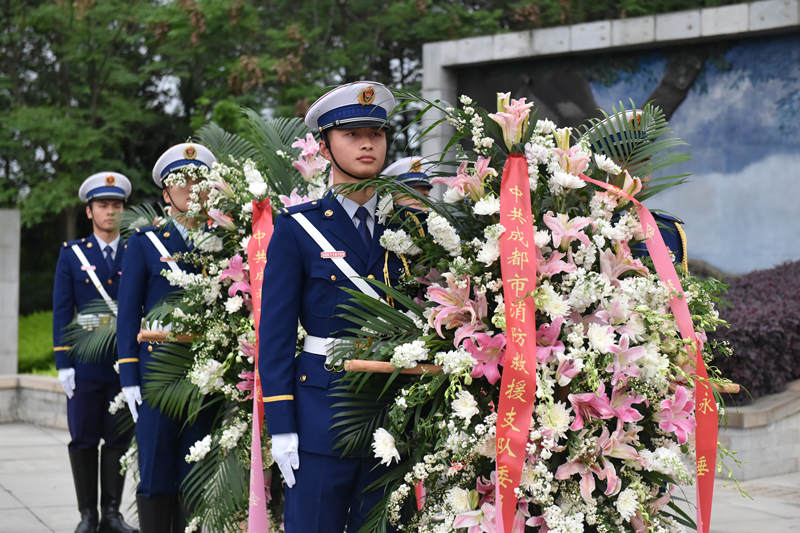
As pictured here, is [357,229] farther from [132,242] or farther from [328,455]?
[132,242]

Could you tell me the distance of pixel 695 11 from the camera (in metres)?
10.2

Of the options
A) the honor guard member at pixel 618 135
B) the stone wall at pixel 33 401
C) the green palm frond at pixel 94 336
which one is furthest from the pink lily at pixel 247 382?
the stone wall at pixel 33 401

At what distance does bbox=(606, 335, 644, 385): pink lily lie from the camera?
2.65 meters

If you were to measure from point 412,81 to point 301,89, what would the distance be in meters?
3.29

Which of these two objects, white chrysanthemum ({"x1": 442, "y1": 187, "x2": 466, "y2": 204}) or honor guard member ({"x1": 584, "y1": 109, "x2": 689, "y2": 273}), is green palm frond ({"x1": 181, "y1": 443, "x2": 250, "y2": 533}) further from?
honor guard member ({"x1": 584, "y1": 109, "x2": 689, "y2": 273})

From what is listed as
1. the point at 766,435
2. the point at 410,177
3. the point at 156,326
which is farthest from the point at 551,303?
the point at 766,435

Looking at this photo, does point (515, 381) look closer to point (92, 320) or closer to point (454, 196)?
point (454, 196)

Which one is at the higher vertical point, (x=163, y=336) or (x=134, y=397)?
(x=163, y=336)

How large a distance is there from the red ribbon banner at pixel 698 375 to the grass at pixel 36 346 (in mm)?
10508

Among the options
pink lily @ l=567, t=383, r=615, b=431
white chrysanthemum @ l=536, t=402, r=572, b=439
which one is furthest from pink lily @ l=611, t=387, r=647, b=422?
white chrysanthemum @ l=536, t=402, r=572, b=439

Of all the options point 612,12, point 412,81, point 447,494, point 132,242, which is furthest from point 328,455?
point 412,81

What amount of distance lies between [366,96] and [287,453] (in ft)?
3.75

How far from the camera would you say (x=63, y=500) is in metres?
6.89

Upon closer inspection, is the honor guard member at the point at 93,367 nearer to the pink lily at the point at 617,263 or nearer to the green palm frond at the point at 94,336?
the green palm frond at the point at 94,336
